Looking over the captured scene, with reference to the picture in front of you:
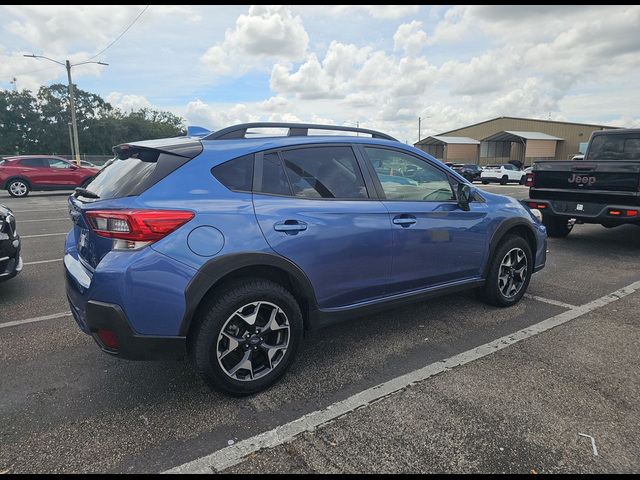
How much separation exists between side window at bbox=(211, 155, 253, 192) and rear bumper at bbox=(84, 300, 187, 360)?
3.16 ft

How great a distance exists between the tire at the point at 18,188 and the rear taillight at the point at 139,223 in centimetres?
1850

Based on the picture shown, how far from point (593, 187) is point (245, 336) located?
616cm

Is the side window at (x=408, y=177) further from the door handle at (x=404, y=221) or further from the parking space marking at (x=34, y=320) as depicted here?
the parking space marking at (x=34, y=320)

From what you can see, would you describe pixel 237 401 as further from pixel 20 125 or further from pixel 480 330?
pixel 20 125

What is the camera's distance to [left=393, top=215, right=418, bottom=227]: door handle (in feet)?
10.5

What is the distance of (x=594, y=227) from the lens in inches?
365

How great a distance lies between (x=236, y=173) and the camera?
2689mm

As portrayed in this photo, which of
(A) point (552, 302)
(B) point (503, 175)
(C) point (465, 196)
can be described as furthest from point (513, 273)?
(B) point (503, 175)

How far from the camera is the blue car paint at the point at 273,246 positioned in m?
2.33

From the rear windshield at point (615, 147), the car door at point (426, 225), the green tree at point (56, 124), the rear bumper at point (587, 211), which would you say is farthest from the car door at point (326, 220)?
the green tree at point (56, 124)

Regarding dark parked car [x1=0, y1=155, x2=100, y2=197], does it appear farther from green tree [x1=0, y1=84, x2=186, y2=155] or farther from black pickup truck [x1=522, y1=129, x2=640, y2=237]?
green tree [x1=0, y1=84, x2=186, y2=155]

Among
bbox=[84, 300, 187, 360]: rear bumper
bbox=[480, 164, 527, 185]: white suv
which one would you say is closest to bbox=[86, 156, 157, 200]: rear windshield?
bbox=[84, 300, 187, 360]: rear bumper

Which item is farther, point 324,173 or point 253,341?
point 324,173

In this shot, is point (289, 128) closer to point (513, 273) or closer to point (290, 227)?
point (290, 227)
